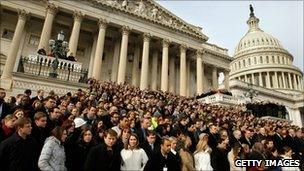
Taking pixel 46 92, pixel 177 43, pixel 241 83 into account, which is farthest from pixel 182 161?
pixel 241 83

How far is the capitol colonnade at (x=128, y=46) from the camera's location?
92.3ft

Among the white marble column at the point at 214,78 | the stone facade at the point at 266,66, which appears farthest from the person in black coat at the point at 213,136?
the stone facade at the point at 266,66

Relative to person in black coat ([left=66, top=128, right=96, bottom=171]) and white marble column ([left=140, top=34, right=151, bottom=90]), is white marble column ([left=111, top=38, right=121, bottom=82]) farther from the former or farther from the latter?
person in black coat ([left=66, top=128, right=96, bottom=171])

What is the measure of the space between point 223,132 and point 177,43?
96.7 ft

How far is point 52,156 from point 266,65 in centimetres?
9171

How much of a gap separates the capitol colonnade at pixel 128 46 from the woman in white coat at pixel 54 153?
74.3ft

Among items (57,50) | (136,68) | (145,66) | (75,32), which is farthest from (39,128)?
(136,68)

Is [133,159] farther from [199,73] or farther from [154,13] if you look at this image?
[154,13]

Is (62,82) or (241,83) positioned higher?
(241,83)

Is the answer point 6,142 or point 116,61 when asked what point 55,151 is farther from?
point 116,61

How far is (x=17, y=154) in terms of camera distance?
423 cm

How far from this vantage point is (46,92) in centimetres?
1469

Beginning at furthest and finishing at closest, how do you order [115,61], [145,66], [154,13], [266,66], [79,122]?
1. [266,66]
2. [154,13]
3. [115,61]
4. [145,66]
5. [79,122]

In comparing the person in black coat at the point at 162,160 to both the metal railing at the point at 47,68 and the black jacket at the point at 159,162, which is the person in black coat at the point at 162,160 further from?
the metal railing at the point at 47,68
